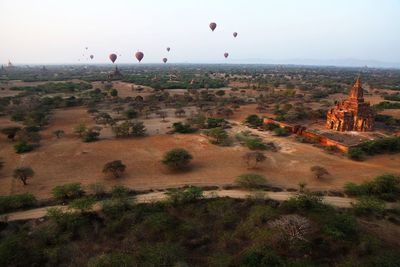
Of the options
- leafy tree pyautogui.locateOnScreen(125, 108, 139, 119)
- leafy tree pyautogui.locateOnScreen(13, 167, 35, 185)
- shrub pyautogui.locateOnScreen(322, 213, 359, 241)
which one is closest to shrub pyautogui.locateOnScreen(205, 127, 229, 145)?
leafy tree pyautogui.locateOnScreen(125, 108, 139, 119)

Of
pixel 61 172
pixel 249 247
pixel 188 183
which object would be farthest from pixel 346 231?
pixel 61 172

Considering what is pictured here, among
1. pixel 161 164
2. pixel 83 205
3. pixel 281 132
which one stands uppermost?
pixel 83 205

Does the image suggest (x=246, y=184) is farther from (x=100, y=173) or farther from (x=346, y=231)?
(x=100, y=173)

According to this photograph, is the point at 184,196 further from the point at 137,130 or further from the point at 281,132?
the point at 281,132

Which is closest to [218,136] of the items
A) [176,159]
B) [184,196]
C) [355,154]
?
[176,159]

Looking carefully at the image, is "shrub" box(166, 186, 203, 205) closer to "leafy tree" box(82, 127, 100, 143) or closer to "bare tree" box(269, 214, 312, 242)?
"bare tree" box(269, 214, 312, 242)

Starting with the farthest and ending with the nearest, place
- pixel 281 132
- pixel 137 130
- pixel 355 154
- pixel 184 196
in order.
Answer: pixel 281 132 → pixel 137 130 → pixel 355 154 → pixel 184 196

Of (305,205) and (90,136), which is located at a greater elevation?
(305,205)
